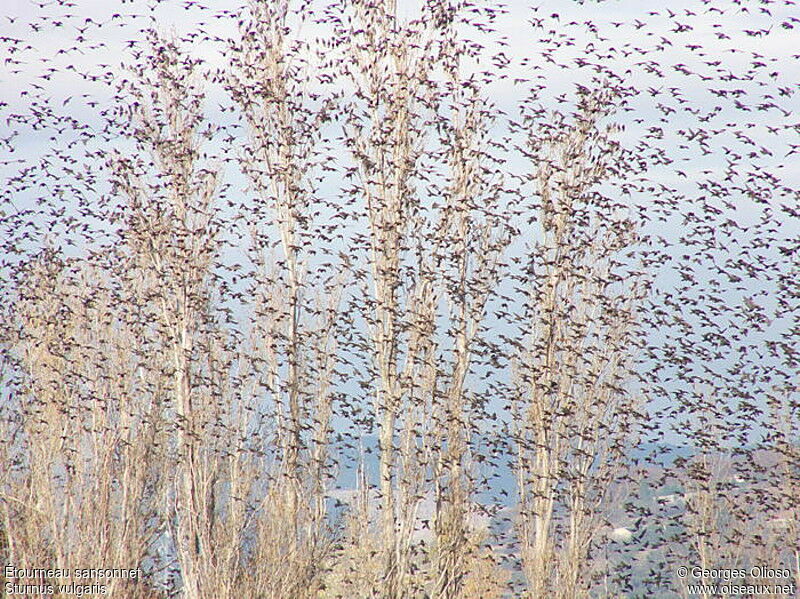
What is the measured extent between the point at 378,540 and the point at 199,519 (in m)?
2.68

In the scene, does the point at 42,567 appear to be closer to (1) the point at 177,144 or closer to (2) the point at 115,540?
(2) the point at 115,540

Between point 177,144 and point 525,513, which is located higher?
point 177,144

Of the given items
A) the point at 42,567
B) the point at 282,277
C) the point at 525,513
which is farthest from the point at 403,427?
the point at 42,567

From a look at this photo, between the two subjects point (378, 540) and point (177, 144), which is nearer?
point (378, 540)

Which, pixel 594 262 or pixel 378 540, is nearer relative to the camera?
pixel 378 540

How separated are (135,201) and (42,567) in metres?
6.01

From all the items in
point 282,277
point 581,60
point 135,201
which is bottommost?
point 282,277

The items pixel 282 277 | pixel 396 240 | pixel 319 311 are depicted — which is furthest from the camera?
pixel 319 311

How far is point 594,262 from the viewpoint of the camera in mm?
17016

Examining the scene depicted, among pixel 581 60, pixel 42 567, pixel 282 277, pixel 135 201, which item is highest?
pixel 581 60

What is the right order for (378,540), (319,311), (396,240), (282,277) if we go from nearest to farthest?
1. (378,540)
2. (396,240)
3. (282,277)
4. (319,311)

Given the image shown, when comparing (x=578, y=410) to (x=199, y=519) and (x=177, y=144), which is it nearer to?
(x=199, y=519)

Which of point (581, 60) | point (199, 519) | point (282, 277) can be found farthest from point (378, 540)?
point (581, 60)

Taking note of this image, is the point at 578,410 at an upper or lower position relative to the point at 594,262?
lower
